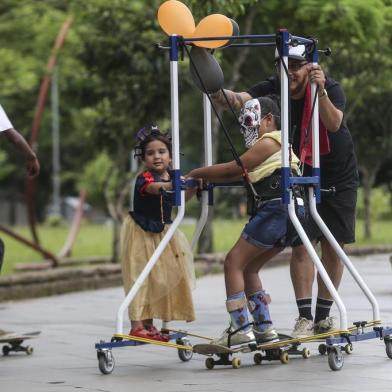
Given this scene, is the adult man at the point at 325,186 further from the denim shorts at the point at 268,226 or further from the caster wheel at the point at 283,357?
the denim shorts at the point at 268,226

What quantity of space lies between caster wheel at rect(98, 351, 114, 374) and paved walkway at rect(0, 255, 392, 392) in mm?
80

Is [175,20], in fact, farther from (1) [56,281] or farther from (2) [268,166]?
(1) [56,281]

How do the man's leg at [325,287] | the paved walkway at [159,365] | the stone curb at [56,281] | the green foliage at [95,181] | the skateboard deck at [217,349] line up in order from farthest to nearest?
1. the green foliage at [95,181]
2. the stone curb at [56,281]
3. the man's leg at [325,287]
4. the skateboard deck at [217,349]
5. the paved walkway at [159,365]

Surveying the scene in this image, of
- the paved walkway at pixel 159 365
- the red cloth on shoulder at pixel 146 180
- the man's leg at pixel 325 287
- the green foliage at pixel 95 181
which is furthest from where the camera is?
the green foliage at pixel 95 181

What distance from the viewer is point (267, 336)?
816 cm

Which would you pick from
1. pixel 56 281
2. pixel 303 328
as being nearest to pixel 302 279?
pixel 303 328

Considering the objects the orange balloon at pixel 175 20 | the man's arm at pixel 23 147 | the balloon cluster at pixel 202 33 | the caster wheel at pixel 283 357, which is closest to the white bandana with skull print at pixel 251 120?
the balloon cluster at pixel 202 33

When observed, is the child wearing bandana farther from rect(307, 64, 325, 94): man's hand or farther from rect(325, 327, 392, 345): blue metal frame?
rect(325, 327, 392, 345): blue metal frame

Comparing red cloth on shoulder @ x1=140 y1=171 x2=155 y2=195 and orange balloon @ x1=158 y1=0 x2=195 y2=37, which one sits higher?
orange balloon @ x1=158 y1=0 x2=195 y2=37

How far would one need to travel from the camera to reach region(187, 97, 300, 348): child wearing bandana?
26.4 feet

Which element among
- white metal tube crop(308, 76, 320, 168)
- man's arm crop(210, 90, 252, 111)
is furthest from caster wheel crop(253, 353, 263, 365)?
man's arm crop(210, 90, 252, 111)

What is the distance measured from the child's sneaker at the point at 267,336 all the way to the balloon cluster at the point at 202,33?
152cm

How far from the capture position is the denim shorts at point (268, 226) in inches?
317

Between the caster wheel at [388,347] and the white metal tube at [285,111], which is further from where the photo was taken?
the caster wheel at [388,347]
